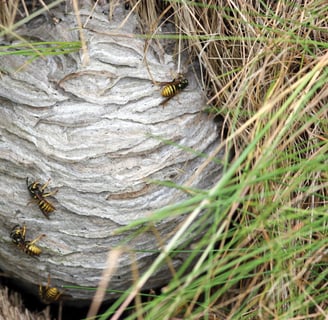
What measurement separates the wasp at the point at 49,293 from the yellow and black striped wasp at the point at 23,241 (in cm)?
17

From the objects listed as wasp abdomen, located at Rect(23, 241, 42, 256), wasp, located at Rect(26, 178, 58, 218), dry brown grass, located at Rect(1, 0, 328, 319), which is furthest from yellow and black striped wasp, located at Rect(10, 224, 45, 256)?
dry brown grass, located at Rect(1, 0, 328, 319)

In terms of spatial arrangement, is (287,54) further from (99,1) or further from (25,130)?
(25,130)

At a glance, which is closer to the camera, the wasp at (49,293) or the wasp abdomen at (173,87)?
the wasp abdomen at (173,87)

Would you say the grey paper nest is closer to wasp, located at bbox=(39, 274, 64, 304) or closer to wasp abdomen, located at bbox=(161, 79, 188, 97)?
wasp abdomen, located at bbox=(161, 79, 188, 97)

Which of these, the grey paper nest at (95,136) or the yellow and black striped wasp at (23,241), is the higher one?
the grey paper nest at (95,136)

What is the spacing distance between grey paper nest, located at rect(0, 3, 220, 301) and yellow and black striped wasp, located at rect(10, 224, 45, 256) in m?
0.02

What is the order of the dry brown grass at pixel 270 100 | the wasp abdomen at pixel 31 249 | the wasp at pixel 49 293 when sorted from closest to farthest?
1. the dry brown grass at pixel 270 100
2. the wasp abdomen at pixel 31 249
3. the wasp at pixel 49 293

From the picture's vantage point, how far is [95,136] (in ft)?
6.19

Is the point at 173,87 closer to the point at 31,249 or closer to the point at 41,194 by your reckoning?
the point at 41,194

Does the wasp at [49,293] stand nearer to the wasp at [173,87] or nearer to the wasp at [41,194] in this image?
the wasp at [41,194]

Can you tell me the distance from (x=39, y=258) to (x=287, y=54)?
1029mm

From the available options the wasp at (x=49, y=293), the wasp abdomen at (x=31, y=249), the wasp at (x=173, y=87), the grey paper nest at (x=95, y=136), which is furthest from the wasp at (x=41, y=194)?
the wasp at (x=173, y=87)

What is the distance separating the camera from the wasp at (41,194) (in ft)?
6.29

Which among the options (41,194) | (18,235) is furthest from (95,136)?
(18,235)
